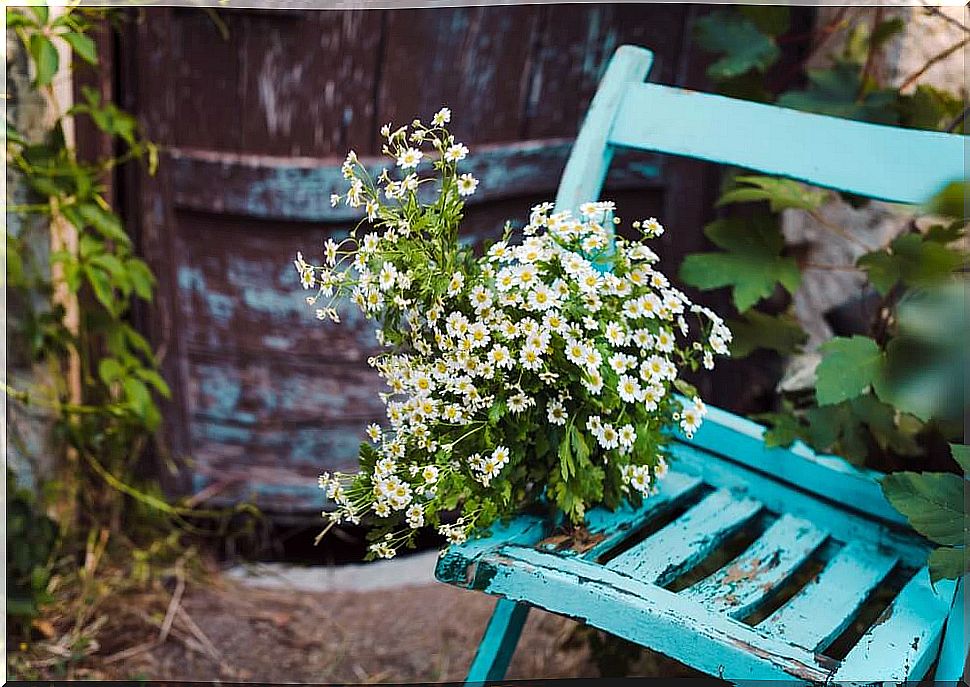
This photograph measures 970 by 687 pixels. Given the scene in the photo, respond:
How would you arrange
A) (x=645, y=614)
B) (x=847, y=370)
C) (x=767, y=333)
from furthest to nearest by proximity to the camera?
(x=767, y=333) → (x=847, y=370) → (x=645, y=614)

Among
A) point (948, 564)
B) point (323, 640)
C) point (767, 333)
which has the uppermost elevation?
point (767, 333)

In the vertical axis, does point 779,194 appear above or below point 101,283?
above

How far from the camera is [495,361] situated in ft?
3.06

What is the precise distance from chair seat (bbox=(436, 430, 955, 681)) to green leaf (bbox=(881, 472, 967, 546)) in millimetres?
68

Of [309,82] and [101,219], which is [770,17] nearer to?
[309,82]

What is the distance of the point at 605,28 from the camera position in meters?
1.65

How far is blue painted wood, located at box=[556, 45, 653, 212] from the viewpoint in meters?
1.20

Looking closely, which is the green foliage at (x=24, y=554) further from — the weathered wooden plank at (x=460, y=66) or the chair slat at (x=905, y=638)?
the chair slat at (x=905, y=638)

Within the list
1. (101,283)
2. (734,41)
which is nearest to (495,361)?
(101,283)

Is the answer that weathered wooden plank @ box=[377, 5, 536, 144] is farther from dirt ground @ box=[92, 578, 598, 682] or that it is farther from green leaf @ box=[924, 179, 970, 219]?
green leaf @ box=[924, 179, 970, 219]

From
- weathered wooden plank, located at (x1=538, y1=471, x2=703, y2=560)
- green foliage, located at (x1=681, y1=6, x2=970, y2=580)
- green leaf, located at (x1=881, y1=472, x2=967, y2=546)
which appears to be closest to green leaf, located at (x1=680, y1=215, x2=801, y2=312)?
green foliage, located at (x1=681, y1=6, x2=970, y2=580)

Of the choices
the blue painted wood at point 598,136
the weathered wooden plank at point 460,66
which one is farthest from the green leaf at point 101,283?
the blue painted wood at point 598,136

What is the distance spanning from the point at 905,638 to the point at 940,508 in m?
0.12

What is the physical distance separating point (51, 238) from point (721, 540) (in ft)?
3.45
